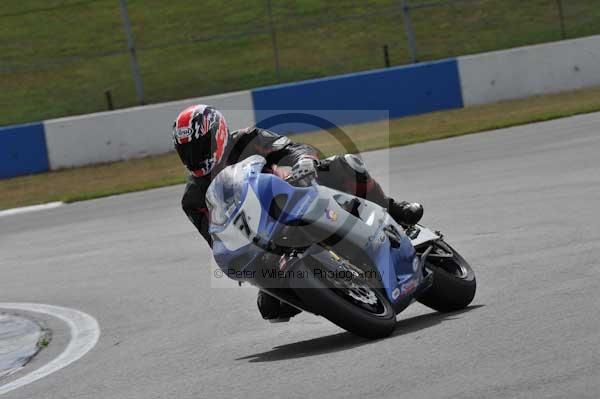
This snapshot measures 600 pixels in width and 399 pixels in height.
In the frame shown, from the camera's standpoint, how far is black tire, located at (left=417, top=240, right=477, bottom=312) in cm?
670

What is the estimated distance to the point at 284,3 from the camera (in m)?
20.8

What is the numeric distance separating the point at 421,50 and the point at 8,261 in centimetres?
1130

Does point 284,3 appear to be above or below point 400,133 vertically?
above

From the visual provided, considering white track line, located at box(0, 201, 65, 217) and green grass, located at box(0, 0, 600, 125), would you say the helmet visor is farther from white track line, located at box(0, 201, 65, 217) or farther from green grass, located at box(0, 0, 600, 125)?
green grass, located at box(0, 0, 600, 125)

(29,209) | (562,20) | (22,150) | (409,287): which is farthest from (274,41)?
(409,287)

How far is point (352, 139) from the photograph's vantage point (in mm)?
17859

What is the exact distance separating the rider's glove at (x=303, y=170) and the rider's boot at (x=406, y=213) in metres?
0.92

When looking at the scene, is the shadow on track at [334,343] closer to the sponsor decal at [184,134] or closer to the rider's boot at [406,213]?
the rider's boot at [406,213]

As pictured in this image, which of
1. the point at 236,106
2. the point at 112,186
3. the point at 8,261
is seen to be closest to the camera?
the point at 8,261

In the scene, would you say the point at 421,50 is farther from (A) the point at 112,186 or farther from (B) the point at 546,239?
(B) the point at 546,239

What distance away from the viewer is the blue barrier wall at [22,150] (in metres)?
18.7

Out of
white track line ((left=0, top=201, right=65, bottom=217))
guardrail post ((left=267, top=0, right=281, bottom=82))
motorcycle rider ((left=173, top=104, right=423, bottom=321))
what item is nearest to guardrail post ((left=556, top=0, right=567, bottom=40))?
guardrail post ((left=267, top=0, right=281, bottom=82))

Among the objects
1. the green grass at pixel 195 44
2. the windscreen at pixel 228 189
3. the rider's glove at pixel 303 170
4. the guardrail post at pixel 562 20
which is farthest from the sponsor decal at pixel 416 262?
the guardrail post at pixel 562 20

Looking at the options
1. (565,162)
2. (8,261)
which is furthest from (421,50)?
(8,261)
